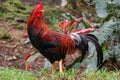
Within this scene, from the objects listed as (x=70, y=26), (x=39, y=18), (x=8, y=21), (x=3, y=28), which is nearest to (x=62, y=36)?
(x=39, y=18)

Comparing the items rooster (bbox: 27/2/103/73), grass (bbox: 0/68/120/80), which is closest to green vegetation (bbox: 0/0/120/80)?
grass (bbox: 0/68/120/80)

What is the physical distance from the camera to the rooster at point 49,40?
631cm

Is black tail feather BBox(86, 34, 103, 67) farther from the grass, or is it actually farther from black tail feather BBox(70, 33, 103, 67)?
the grass

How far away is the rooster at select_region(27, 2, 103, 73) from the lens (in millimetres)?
6312

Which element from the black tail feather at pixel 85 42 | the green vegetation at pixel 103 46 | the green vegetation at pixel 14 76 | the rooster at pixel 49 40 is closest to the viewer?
the green vegetation at pixel 14 76

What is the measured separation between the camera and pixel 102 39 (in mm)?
7180

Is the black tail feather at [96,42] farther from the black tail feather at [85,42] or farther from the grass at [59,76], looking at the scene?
the grass at [59,76]

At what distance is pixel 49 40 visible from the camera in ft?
20.9

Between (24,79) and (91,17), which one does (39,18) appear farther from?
(91,17)

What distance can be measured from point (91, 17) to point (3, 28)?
16.2 feet

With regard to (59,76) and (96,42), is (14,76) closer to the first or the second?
(59,76)

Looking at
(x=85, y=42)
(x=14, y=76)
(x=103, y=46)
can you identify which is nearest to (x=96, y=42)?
(x=85, y=42)

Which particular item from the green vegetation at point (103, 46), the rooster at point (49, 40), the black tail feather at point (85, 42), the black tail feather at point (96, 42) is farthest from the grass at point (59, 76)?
the black tail feather at point (96, 42)

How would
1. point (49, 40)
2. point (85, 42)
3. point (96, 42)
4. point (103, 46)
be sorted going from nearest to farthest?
1. point (49, 40)
2. point (85, 42)
3. point (96, 42)
4. point (103, 46)
